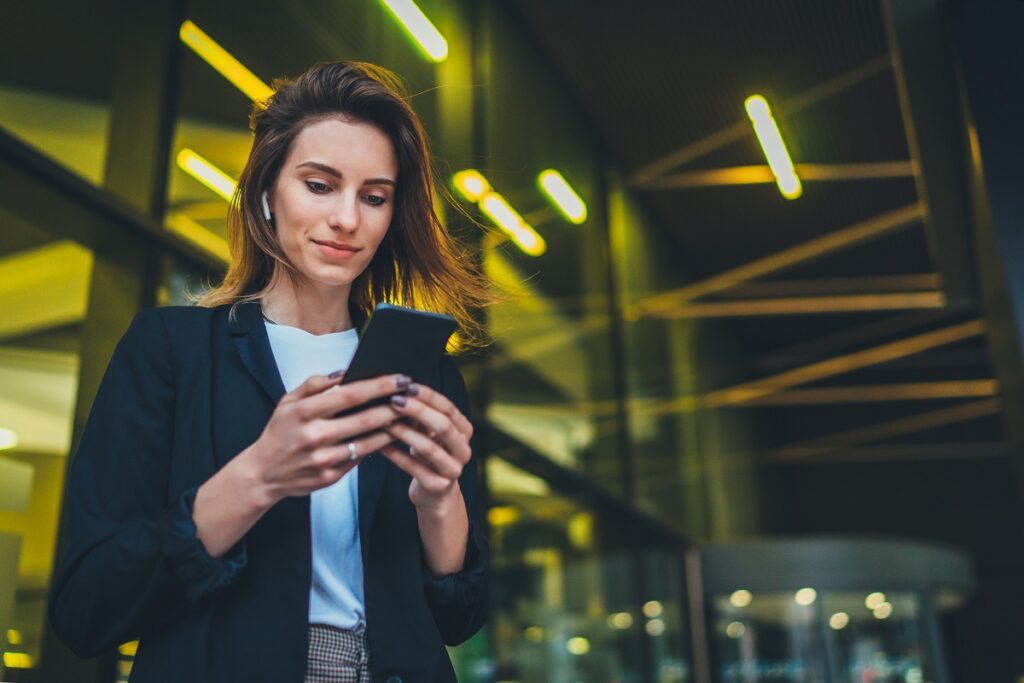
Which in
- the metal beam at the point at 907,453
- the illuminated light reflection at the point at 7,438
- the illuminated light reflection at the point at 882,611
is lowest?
the illuminated light reflection at the point at 7,438

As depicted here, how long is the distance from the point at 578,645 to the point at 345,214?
20.1 feet

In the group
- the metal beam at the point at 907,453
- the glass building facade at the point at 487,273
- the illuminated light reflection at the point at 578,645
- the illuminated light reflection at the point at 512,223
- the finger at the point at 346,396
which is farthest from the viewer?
the metal beam at the point at 907,453

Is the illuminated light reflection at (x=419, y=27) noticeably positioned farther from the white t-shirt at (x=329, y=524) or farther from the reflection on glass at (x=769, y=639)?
the reflection on glass at (x=769, y=639)

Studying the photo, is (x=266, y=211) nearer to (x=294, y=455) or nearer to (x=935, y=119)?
(x=294, y=455)

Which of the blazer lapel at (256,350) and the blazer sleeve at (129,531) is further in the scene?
the blazer lapel at (256,350)

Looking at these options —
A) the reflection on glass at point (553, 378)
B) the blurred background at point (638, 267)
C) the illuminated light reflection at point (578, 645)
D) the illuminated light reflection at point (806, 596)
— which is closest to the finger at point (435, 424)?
the blurred background at point (638, 267)

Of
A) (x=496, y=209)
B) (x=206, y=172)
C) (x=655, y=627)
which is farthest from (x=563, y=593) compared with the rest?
(x=206, y=172)

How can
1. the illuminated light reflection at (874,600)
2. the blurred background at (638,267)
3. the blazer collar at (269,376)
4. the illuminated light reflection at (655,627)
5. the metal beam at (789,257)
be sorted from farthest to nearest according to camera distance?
1. the illuminated light reflection at (874,600)
2. the metal beam at (789,257)
3. the illuminated light reflection at (655,627)
4. the blurred background at (638,267)
5. the blazer collar at (269,376)

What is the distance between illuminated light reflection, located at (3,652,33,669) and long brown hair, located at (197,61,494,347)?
1740 mm

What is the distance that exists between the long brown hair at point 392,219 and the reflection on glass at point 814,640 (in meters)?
9.68

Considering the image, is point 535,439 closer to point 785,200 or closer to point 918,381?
point 785,200

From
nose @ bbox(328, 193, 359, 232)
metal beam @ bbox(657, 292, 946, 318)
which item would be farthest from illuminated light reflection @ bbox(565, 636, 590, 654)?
nose @ bbox(328, 193, 359, 232)

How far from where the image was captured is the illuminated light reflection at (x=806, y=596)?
34.7 ft

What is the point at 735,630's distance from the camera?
1064cm
